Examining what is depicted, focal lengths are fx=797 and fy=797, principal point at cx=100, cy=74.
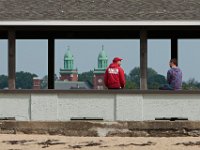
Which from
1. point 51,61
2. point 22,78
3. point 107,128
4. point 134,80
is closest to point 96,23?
point 107,128

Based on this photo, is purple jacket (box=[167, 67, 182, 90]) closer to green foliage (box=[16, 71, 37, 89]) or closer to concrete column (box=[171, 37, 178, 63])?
concrete column (box=[171, 37, 178, 63])

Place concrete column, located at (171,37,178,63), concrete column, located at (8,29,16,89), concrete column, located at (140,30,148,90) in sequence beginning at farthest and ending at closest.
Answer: concrete column, located at (171,37,178,63) → concrete column, located at (8,29,16,89) → concrete column, located at (140,30,148,90)

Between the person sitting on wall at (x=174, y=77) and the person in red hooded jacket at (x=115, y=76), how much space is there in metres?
1.21

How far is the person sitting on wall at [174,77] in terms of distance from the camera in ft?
68.8

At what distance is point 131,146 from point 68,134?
254 cm

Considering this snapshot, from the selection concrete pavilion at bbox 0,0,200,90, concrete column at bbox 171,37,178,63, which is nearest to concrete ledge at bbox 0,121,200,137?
concrete pavilion at bbox 0,0,200,90

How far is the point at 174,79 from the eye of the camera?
21.4 metres

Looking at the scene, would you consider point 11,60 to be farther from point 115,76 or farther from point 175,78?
point 175,78

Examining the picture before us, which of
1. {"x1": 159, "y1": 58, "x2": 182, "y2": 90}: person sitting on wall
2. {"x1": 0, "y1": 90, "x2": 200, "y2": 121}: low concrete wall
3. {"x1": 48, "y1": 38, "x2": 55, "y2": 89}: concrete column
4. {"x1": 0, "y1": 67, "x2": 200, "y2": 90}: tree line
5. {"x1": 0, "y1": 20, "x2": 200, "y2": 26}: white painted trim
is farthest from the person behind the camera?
{"x1": 0, "y1": 67, "x2": 200, "y2": 90}: tree line

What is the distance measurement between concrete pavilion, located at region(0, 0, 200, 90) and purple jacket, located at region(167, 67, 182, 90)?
75 cm

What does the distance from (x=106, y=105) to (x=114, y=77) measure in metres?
0.80

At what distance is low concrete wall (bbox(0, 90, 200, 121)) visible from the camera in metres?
21.5

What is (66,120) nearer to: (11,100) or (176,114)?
(11,100)

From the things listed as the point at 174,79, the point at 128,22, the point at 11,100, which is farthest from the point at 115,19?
the point at 11,100
